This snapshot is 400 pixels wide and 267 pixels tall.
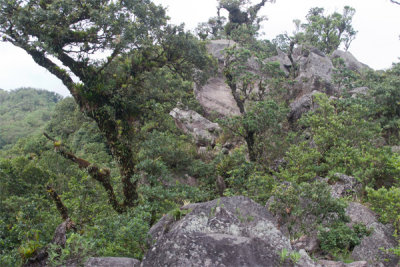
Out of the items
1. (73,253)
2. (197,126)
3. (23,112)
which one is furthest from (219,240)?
(23,112)

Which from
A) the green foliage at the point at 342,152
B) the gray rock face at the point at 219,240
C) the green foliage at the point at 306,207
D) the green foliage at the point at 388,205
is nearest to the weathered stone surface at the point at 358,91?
the green foliage at the point at 342,152

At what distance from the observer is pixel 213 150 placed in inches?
703

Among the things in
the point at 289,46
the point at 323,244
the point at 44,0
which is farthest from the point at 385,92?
the point at 44,0

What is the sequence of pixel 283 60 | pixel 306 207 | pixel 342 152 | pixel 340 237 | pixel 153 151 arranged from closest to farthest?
1. pixel 340 237
2. pixel 306 207
3. pixel 342 152
4. pixel 153 151
5. pixel 283 60

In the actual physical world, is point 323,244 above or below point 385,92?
below

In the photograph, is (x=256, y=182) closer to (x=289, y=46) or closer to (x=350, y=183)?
(x=350, y=183)

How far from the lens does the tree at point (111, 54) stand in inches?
432

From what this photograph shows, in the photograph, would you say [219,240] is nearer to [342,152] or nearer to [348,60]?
[342,152]

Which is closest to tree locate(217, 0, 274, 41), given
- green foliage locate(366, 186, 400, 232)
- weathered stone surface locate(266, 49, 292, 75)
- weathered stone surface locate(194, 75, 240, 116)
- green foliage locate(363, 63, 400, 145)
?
weathered stone surface locate(266, 49, 292, 75)

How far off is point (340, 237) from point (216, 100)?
17.2 m

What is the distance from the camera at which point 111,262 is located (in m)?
5.35

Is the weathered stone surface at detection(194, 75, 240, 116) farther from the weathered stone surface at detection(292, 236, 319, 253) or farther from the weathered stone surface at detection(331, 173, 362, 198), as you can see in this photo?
the weathered stone surface at detection(292, 236, 319, 253)

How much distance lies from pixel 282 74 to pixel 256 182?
11054 mm

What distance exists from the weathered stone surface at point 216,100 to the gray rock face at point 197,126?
165 centimetres
